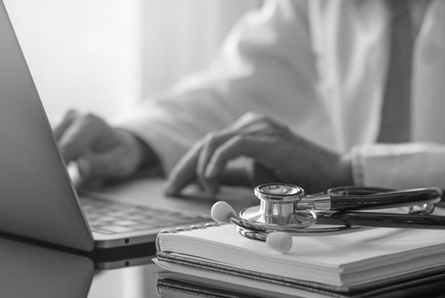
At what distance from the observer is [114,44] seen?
2.43m

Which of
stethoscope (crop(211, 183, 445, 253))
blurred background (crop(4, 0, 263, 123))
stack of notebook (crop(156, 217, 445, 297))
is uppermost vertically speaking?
stethoscope (crop(211, 183, 445, 253))

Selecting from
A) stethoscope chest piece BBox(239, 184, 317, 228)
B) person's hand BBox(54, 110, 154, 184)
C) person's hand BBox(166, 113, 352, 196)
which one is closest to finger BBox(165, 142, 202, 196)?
person's hand BBox(166, 113, 352, 196)

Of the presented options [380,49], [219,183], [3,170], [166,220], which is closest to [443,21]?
[380,49]

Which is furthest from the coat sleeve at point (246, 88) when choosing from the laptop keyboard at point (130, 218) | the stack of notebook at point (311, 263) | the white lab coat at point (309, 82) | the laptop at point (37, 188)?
the stack of notebook at point (311, 263)

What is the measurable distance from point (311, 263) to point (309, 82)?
105 centimetres

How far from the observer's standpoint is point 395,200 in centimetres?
43

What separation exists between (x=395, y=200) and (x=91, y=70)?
6.87ft

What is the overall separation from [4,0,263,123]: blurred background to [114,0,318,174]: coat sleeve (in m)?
1.04

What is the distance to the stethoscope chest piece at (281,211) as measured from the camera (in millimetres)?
414

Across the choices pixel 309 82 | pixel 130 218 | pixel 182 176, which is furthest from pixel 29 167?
pixel 309 82

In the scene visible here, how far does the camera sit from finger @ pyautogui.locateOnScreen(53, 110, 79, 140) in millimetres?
963

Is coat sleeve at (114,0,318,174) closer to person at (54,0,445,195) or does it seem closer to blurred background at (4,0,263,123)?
person at (54,0,445,195)

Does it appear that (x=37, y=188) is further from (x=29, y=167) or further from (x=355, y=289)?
(x=355, y=289)

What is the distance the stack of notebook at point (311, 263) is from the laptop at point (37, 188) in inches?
3.8
